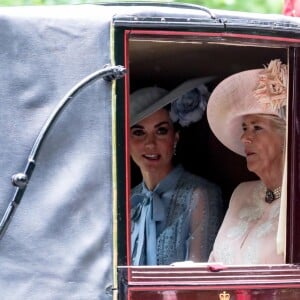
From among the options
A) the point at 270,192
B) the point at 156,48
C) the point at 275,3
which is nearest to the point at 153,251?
the point at 270,192

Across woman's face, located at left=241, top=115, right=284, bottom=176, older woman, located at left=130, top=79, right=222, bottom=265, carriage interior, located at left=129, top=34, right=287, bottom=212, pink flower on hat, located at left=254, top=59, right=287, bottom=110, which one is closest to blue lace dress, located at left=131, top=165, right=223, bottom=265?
older woman, located at left=130, top=79, right=222, bottom=265

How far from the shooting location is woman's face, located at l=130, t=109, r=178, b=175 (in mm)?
4727

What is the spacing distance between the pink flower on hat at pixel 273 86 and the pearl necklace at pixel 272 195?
318 millimetres

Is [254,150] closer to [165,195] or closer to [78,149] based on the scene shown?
[165,195]

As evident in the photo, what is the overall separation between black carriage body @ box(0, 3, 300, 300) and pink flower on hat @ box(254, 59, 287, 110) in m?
0.29

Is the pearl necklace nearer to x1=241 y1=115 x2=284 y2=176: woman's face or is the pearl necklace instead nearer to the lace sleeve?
x1=241 y1=115 x2=284 y2=176: woman's face

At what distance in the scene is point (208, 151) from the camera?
4.95 m

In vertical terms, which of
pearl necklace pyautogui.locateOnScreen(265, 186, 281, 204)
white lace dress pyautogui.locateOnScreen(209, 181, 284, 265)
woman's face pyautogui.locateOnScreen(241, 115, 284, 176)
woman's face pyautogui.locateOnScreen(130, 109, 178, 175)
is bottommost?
white lace dress pyautogui.locateOnScreen(209, 181, 284, 265)

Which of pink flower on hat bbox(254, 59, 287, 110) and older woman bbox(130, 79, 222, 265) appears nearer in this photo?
pink flower on hat bbox(254, 59, 287, 110)

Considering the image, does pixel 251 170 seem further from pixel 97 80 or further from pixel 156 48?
pixel 97 80

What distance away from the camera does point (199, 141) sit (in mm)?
4938

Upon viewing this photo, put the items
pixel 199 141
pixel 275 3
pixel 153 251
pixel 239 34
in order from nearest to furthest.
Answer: pixel 239 34
pixel 153 251
pixel 199 141
pixel 275 3

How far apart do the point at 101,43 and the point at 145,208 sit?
3.74 feet

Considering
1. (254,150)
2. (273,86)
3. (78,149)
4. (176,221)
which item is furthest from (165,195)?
(78,149)
